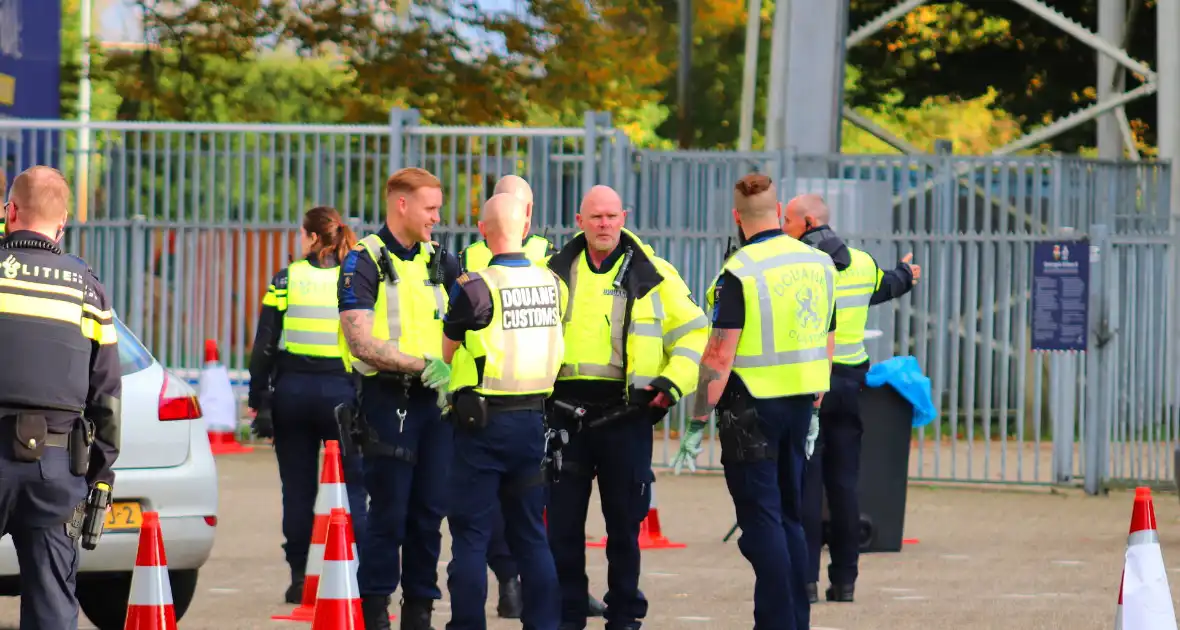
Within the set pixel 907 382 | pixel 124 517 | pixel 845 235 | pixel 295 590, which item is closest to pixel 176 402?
pixel 124 517

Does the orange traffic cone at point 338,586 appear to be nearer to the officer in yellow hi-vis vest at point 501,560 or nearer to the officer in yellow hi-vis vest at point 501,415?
the officer in yellow hi-vis vest at point 501,415

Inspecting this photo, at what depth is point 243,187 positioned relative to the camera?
59.2 feet

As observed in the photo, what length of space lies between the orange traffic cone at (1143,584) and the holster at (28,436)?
10.4 ft

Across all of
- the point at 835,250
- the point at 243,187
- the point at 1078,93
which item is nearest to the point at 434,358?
the point at 835,250

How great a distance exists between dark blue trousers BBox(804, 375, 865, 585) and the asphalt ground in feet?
0.74

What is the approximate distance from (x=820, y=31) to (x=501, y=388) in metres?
10.8

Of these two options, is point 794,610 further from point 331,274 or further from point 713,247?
point 713,247

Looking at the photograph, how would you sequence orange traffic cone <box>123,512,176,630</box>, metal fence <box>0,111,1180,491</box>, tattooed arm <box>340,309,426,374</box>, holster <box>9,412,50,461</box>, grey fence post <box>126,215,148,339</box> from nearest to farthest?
holster <box>9,412,50,461</box>
orange traffic cone <box>123,512,176,630</box>
tattooed arm <box>340,309,426,374</box>
metal fence <box>0,111,1180,491</box>
grey fence post <box>126,215,148,339</box>

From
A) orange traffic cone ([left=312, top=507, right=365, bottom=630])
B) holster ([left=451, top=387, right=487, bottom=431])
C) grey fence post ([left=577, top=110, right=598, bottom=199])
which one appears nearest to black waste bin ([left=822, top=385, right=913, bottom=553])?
holster ([left=451, top=387, right=487, bottom=431])

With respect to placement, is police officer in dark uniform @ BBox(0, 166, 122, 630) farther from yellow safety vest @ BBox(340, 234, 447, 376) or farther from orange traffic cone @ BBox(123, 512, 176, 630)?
yellow safety vest @ BBox(340, 234, 447, 376)

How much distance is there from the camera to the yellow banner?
67.7 feet

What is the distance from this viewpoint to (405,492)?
27.9 feet

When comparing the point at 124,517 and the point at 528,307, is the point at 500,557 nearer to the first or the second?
the point at 124,517

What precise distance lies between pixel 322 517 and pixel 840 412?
2711 mm
